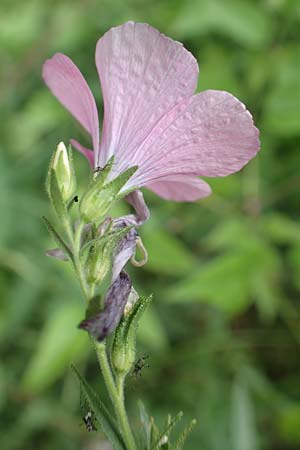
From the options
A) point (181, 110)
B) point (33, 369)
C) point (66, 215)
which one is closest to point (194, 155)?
point (181, 110)

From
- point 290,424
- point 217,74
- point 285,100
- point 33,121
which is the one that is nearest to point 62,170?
point 290,424

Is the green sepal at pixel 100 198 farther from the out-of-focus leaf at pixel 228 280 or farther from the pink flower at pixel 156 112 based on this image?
the out-of-focus leaf at pixel 228 280

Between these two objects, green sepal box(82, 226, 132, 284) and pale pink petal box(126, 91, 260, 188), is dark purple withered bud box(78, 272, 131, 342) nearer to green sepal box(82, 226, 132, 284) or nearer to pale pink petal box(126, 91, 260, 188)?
green sepal box(82, 226, 132, 284)

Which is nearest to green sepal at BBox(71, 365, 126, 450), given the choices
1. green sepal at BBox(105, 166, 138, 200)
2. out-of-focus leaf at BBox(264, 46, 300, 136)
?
green sepal at BBox(105, 166, 138, 200)

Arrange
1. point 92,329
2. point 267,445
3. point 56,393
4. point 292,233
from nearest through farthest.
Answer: point 92,329
point 292,233
point 267,445
point 56,393

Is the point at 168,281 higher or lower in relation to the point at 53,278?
lower

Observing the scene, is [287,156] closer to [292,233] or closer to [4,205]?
[292,233]
